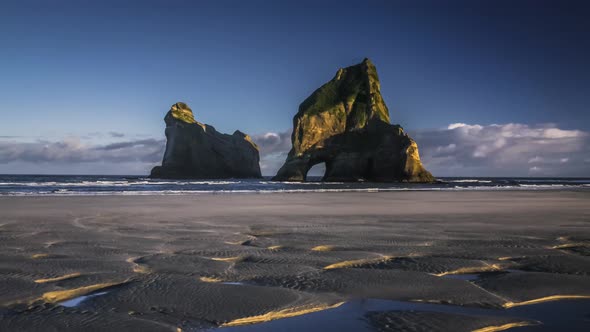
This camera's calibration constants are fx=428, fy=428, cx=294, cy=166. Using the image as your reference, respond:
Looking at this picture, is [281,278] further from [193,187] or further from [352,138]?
[352,138]

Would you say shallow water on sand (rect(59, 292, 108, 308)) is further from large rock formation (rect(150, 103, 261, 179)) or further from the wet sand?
large rock formation (rect(150, 103, 261, 179))

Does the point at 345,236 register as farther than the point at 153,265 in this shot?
Yes

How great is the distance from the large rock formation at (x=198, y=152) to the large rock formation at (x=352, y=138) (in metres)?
41.0

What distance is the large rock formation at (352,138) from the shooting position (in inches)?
2606

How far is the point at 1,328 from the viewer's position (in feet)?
7.77

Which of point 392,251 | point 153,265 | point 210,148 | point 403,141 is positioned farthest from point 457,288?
point 210,148

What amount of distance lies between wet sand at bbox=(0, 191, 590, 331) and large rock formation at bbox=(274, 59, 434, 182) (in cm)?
5816

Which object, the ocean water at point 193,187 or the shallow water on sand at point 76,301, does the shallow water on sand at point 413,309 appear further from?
the ocean water at point 193,187

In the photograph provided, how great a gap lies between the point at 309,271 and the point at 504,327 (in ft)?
6.30

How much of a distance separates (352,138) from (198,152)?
50147 mm

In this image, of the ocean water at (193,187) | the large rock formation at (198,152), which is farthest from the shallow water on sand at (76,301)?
the large rock formation at (198,152)

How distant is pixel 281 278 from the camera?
3.72 m

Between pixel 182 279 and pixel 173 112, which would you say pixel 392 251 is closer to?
pixel 182 279

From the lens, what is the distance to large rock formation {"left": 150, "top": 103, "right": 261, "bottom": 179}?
109 m
